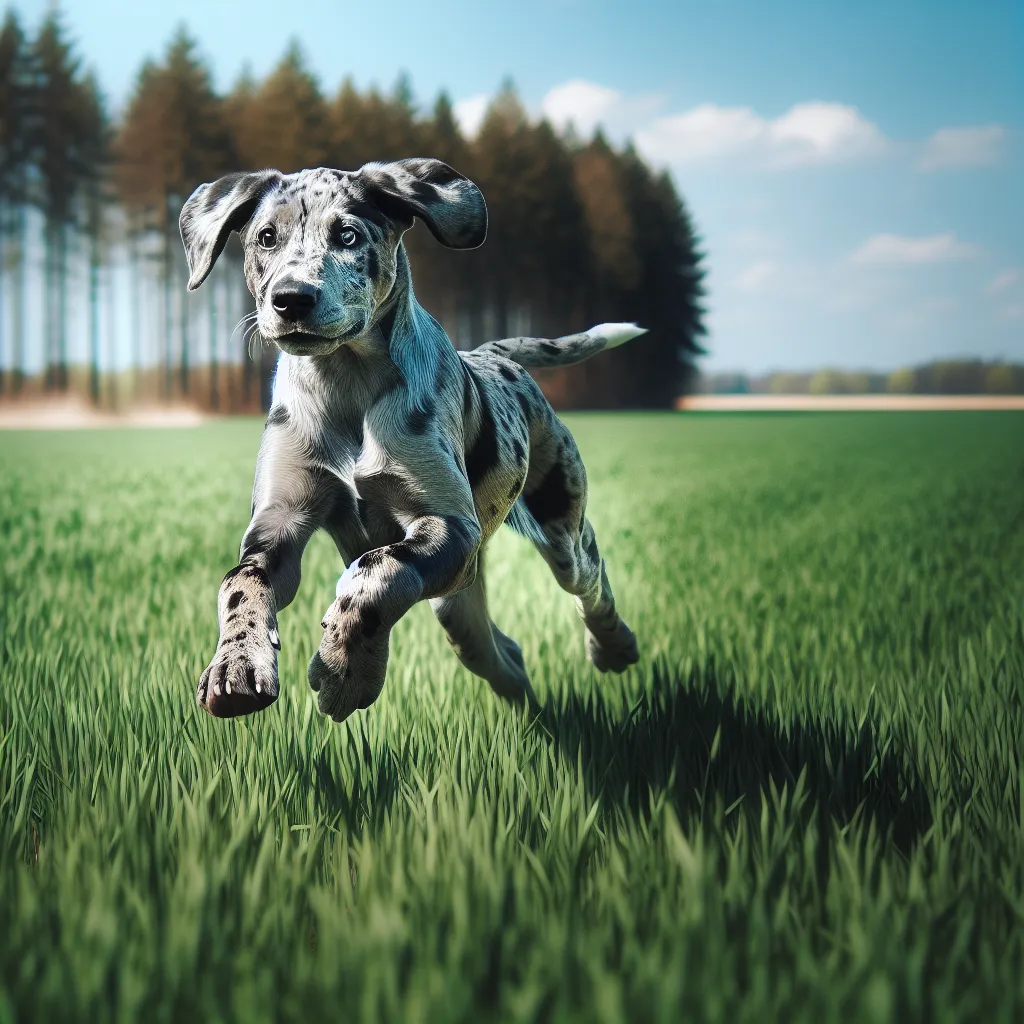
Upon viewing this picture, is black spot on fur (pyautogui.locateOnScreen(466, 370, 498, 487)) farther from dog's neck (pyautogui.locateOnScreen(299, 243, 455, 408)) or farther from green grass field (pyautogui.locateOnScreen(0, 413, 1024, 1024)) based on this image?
green grass field (pyautogui.locateOnScreen(0, 413, 1024, 1024))

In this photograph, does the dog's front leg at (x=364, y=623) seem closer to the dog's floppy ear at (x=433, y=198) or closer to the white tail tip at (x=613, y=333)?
the dog's floppy ear at (x=433, y=198)

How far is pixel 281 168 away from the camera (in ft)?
122

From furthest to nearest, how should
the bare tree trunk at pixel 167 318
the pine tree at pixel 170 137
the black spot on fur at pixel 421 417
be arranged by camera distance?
the bare tree trunk at pixel 167 318 → the pine tree at pixel 170 137 → the black spot on fur at pixel 421 417

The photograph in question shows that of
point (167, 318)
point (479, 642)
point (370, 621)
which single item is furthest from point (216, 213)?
point (167, 318)

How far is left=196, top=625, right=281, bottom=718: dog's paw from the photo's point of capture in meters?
2.05

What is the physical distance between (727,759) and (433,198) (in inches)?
68.8

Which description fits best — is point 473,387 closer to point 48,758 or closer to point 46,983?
point 48,758

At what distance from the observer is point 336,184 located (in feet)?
8.46

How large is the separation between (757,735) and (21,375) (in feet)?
139

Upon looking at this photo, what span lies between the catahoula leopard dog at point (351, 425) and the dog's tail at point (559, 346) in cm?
75

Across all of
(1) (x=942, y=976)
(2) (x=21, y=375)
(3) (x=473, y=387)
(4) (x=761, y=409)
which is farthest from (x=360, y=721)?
(4) (x=761, y=409)

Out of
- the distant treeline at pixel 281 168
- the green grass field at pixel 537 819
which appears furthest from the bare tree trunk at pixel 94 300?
the green grass field at pixel 537 819

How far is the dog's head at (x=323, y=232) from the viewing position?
7.54 ft

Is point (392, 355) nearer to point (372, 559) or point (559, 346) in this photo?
point (372, 559)
